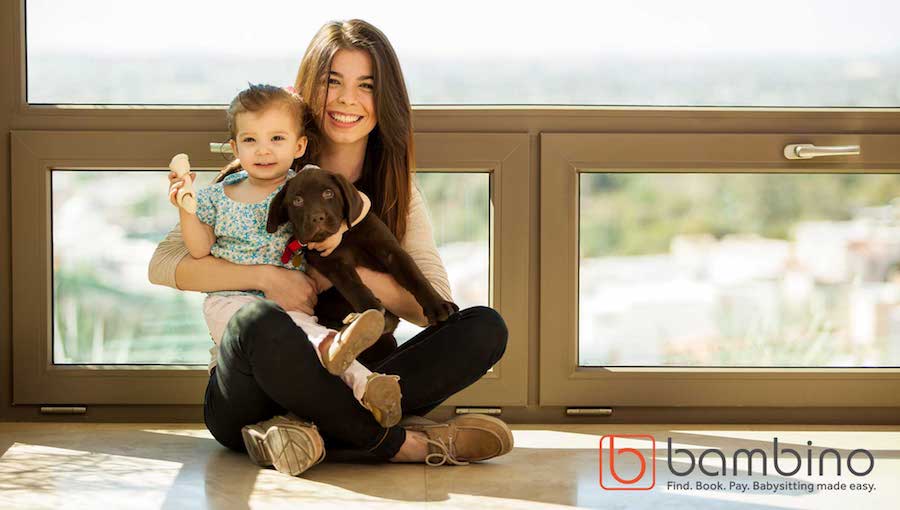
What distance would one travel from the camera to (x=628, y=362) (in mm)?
2529

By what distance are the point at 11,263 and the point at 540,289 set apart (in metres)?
1.24

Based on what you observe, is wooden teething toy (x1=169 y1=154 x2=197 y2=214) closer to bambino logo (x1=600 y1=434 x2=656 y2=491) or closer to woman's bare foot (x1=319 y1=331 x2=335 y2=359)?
woman's bare foot (x1=319 y1=331 x2=335 y2=359)

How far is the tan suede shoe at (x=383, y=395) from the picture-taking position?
1.83 metres

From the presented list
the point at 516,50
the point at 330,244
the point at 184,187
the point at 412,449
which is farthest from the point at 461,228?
the point at 184,187

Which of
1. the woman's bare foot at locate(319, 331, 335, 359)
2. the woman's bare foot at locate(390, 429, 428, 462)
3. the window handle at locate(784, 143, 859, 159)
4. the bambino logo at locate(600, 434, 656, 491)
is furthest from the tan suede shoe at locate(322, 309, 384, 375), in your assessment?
the window handle at locate(784, 143, 859, 159)

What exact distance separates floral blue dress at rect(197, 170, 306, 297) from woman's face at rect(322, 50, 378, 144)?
6.6 inches

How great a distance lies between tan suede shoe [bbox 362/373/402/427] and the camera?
1827mm

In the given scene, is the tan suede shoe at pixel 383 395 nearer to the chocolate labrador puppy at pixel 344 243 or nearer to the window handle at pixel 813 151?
the chocolate labrador puppy at pixel 344 243

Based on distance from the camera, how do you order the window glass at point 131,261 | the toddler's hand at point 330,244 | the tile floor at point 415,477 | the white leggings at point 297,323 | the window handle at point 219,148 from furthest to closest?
the window glass at point 131,261
the window handle at point 219,148
the toddler's hand at point 330,244
the white leggings at point 297,323
the tile floor at point 415,477

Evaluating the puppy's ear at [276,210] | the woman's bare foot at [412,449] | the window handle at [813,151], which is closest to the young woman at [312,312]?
the woman's bare foot at [412,449]

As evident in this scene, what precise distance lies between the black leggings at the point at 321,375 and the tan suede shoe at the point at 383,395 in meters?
0.06

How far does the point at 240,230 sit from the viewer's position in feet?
6.72

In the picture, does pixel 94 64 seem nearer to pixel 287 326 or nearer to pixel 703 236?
pixel 287 326

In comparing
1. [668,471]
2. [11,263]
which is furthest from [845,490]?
[11,263]
